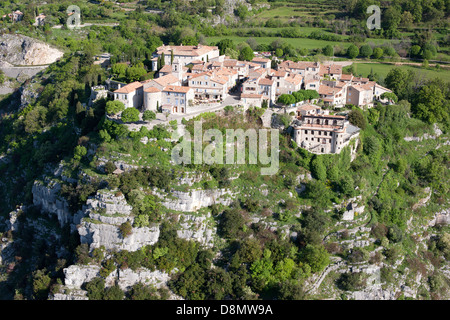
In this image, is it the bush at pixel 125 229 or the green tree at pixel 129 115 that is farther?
the green tree at pixel 129 115

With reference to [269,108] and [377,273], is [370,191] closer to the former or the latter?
[377,273]

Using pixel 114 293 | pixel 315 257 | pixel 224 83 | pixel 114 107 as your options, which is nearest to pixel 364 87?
pixel 224 83

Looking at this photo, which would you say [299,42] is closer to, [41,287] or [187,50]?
[187,50]

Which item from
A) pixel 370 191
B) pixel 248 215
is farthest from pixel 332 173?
pixel 248 215

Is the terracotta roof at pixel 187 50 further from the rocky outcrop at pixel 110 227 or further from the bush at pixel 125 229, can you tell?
the bush at pixel 125 229

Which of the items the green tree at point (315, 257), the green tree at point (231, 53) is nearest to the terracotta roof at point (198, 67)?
the green tree at point (231, 53)

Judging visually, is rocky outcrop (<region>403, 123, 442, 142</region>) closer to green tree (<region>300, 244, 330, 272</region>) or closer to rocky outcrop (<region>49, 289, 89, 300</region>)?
green tree (<region>300, 244, 330, 272</region>)
